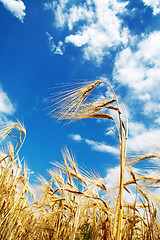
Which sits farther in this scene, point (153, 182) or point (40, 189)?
point (40, 189)

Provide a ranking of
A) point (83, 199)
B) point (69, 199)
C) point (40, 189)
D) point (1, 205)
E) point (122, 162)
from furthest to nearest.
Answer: point (40, 189) → point (1, 205) → point (69, 199) → point (83, 199) → point (122, 162)

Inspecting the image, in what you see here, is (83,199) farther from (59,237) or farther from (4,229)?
(4,229)

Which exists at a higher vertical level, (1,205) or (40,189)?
(40,189)

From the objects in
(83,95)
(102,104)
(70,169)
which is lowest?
(70,169)

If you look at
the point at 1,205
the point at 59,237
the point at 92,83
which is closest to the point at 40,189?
the point at 1,205

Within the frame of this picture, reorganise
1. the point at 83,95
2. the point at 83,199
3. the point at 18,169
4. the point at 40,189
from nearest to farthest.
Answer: the point at 83,95 → the point at 83,199 → the point at 40,189 → the point at 18,169

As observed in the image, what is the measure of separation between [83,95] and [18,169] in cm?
228

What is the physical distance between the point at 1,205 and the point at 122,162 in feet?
7.91

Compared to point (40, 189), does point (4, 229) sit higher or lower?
lower

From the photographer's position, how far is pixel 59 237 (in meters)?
2.20

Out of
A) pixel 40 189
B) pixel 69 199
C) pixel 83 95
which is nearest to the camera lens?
pixel 83 95

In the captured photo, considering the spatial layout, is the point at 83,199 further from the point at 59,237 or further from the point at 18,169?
the point at 18,169

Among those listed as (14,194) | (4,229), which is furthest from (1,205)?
(4,229)

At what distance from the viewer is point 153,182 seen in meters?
2.16
